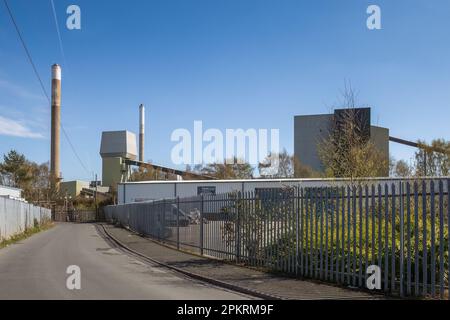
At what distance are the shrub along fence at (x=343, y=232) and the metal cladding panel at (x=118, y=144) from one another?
82.6 meters

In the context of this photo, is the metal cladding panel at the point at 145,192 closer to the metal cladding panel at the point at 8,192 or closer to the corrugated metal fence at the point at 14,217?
the metal cladding panel at the point at 8,192

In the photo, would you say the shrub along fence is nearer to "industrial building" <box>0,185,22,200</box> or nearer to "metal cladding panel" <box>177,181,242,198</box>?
"industrial building" <box>0,185,22,200</box>

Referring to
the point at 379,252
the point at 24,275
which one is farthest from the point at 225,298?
the point at 24,275

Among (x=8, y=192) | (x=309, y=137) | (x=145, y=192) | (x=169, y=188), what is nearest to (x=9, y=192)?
(x=8, y=192)

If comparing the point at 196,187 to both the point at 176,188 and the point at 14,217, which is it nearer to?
the point at 176,188

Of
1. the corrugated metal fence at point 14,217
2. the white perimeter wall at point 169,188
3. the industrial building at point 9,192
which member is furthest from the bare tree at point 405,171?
the industrial building at point 9,192

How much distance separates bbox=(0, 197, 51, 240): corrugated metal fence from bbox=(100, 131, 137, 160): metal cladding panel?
57637mm

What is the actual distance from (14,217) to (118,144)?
70.0 metres

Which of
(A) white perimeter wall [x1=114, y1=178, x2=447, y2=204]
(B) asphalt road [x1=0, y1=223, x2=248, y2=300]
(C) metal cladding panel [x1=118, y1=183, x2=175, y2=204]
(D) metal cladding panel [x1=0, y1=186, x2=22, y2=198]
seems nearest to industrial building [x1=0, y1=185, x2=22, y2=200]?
(D) metal cladding panel [x1=0, y1=186, x2=22, y2=198]

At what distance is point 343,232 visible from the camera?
10.9 meters

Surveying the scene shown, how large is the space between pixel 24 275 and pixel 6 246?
12.1 m

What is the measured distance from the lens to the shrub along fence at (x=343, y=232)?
912 cm

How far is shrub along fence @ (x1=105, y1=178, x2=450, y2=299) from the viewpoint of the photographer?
359 inches
